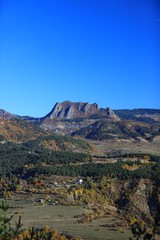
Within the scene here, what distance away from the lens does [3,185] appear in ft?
413

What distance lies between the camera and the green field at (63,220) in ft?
260

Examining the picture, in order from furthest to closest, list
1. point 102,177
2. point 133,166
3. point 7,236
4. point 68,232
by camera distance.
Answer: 1. point 133,166
2. point 102,177
3. point 68,232
4. point 7,236

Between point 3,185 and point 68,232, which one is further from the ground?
point 3,185

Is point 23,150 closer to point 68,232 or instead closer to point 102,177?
point 102,177

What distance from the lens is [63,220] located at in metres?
89.9

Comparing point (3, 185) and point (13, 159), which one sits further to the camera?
point (13, 159)

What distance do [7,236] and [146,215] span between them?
201 ft

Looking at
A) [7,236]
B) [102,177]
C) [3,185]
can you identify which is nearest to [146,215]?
[102,177]

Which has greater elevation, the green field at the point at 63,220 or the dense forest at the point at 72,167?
the dense forest at the point at 72,167

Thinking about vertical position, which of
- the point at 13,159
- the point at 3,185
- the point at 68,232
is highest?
the point at 13,159

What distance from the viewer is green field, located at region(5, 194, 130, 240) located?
79.4 metres

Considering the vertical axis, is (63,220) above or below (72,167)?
below

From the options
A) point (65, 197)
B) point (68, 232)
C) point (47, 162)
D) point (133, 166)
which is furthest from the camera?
point (47, 162)

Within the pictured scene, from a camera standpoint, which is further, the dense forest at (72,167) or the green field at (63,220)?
the dense forest at (72,167)
